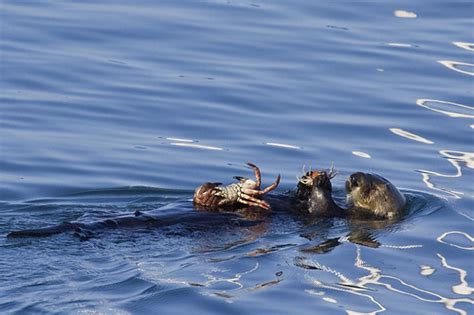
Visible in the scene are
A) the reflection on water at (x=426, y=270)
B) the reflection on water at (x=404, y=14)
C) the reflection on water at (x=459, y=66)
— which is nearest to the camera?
the reflection on water at (x=426, y=270)

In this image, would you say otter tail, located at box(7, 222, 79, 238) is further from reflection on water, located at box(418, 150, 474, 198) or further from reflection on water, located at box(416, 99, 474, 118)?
reflection on water, located at box(416, 99, 474, 118)

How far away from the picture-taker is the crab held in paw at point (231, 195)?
28.3 ft

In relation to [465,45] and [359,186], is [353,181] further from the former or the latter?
[465,45]

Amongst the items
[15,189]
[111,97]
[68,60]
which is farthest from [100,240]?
[68,60]

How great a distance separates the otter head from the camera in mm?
9055

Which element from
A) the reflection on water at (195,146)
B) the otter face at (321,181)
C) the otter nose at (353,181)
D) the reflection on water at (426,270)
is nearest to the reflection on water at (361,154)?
the reflection on water at (195,146)

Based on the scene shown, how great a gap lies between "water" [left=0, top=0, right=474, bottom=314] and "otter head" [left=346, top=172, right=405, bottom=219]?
14 cm

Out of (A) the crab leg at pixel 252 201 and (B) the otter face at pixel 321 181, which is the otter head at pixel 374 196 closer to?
(B) the otter face at pixel 321 181

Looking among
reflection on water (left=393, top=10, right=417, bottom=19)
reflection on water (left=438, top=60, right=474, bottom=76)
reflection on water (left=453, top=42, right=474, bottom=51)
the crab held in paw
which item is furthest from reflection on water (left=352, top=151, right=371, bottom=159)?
reflection on water (left=393, top=10, right=417, bottom=19)

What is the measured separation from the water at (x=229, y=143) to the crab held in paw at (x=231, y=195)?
0.57ft

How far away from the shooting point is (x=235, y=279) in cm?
753

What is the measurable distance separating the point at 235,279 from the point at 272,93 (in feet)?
15.3

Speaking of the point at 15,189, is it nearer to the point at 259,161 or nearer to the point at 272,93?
the point at 259,161

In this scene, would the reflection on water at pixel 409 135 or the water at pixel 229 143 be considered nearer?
the water at pixel 229 143
